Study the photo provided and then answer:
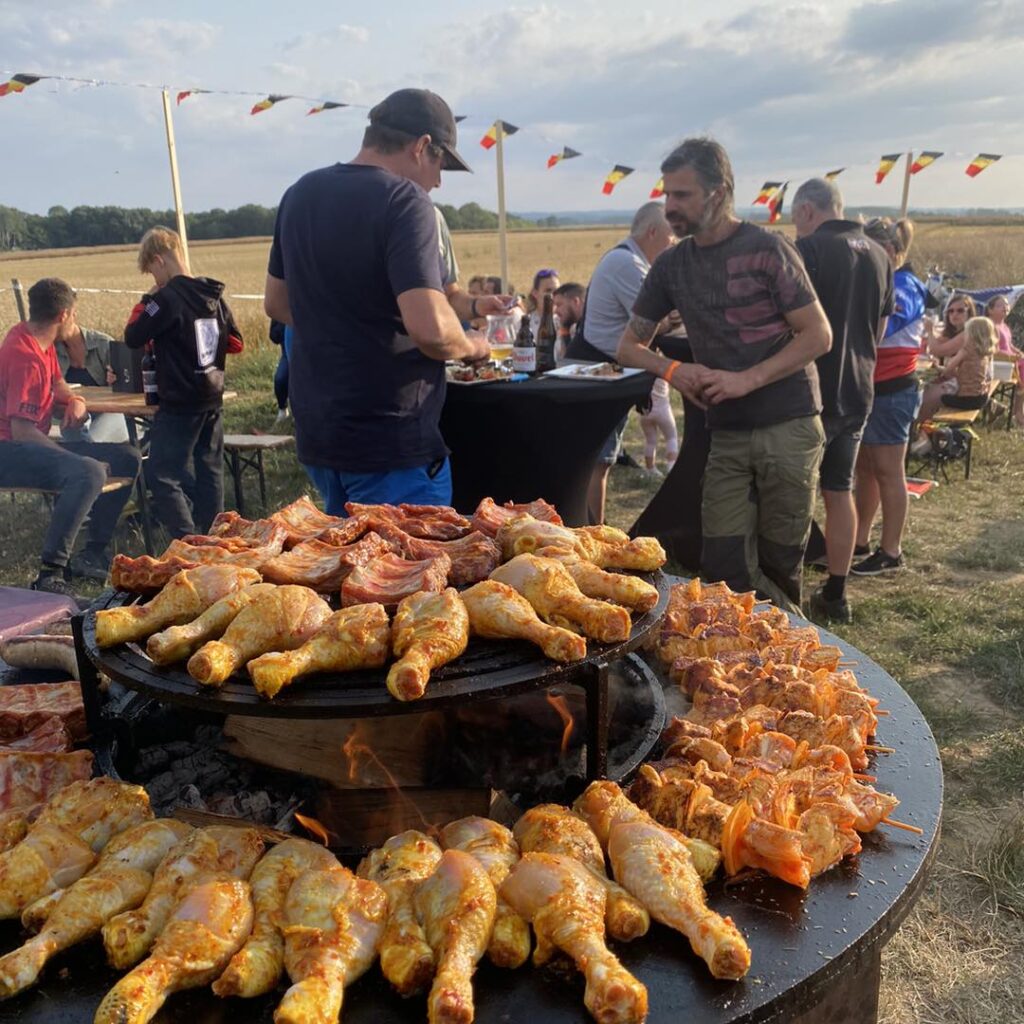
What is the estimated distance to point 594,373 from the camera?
5566 mm

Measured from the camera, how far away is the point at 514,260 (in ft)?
158

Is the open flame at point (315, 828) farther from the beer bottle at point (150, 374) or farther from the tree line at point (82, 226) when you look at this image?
A: the tree line at point (82, 226)

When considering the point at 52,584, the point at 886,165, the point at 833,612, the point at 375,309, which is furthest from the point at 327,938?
the point at 886,165

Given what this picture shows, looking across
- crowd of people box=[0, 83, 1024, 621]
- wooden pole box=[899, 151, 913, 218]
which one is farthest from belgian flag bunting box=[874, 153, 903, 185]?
crowd of people box=[0, 83, 1024, 621]

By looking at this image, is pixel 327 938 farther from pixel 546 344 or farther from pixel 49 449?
pixel 49 449

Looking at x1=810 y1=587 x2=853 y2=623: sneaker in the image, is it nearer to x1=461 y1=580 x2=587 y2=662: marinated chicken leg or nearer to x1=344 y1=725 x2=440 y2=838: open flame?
x1=344 y1=725 x2=440 y2=838: open flame

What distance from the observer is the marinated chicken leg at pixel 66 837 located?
191cm

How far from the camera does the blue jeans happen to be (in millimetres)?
4055

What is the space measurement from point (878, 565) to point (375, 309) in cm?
540

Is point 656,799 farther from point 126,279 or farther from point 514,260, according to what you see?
point 514,260

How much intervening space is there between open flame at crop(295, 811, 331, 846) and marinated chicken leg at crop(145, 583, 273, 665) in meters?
0.54

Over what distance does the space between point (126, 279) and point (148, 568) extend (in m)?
37.1

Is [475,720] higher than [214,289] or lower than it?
lower

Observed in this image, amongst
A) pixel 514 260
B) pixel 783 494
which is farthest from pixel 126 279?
pixel 783 494
